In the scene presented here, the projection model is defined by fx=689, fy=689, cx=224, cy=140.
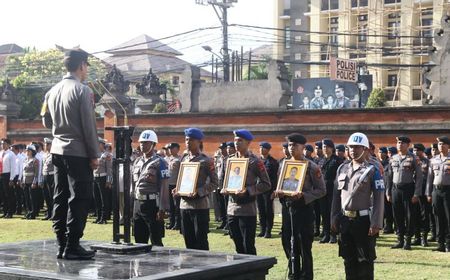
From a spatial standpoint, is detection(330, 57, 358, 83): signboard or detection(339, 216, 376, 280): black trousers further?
detection(330, 57, 358, 83): signboard

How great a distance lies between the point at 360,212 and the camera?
772cm

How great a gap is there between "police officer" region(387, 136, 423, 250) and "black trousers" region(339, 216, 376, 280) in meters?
4.72

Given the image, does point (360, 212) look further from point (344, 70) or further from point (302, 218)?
point (344, 70)

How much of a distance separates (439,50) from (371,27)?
3784 cm

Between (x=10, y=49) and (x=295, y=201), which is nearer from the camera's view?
(x=295, y=201)

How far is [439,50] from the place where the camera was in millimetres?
16656

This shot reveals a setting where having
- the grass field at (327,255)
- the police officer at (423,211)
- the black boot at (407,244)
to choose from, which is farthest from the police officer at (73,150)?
the police officer at (423,211)

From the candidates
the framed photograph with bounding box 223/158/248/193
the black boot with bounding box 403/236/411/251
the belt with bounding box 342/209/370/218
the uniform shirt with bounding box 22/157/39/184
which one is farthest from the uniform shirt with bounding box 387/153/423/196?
the uniform shirt with bounding box 22/157/39/184

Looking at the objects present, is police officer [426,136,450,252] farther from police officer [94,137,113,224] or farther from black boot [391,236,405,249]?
police officer [94,137,113,224]

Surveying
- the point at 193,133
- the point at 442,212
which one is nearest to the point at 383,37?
the point at 442,212

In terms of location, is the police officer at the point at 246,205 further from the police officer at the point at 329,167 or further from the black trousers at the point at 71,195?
the police officer at the point at 329,167

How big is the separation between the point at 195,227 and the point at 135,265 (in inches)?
114

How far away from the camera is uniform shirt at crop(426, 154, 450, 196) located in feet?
39.4

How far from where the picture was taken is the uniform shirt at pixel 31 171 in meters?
18.3
